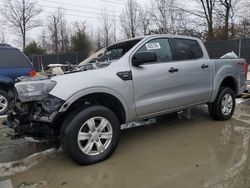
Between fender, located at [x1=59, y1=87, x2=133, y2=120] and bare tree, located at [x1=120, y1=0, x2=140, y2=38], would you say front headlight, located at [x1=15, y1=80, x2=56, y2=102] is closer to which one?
fender, located at [x1=59, y1=87, x2=133, y2=120]

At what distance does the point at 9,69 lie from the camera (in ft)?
25.5

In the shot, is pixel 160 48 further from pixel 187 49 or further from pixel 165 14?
pixel 165 14

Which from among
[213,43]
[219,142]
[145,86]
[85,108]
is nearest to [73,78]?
[85,108]

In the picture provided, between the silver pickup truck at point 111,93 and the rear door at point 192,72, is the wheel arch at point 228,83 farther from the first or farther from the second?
the rear door at point 192,72

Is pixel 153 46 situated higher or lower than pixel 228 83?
higher

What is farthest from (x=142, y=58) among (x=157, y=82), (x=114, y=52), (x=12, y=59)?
(x=12, y=59)

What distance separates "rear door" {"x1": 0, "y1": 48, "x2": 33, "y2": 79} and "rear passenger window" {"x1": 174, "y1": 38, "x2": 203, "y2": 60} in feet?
14.5

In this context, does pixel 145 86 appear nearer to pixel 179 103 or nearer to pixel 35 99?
pixel 179 103

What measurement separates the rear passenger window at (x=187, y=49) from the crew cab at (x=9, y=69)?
4248 mm

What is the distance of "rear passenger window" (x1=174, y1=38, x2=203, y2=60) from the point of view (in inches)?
212

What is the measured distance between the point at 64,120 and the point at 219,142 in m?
2.56

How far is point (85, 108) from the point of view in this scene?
4.08 metres

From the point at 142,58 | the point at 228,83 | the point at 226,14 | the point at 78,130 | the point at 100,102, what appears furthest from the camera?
the point at 226,14

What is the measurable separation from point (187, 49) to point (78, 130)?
9.08 feet
